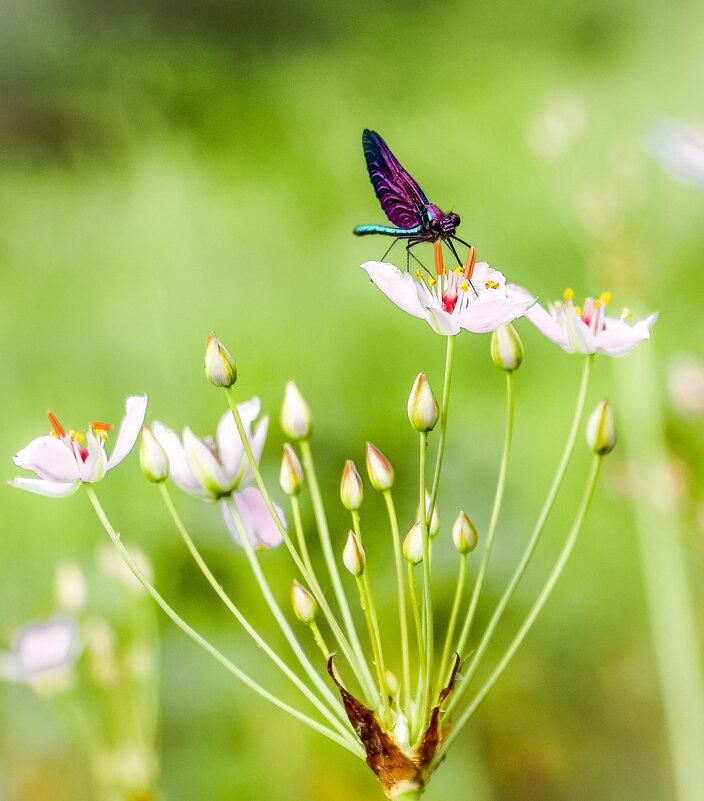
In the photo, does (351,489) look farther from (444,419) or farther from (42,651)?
(42,651)

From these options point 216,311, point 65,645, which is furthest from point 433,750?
point 216,311

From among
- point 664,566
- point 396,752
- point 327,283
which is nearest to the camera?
point 396,752

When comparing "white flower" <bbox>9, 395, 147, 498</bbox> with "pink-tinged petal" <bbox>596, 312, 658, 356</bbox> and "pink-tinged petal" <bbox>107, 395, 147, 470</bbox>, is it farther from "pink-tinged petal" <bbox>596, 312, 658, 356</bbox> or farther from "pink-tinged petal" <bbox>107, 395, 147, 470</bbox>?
"pink-tinged petal" <bbox>596, 312, 658, 356</bbox>

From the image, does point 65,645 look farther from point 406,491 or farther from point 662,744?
point 662,744

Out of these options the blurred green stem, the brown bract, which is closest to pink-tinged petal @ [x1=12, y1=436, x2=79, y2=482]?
the brown bract

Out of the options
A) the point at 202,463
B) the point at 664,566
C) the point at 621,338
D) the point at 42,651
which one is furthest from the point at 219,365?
the point at 664,566

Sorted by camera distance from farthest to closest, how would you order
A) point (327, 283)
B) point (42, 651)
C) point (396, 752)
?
1. point (327, 283)
2. point (42, 651)
3. point (396, 752)

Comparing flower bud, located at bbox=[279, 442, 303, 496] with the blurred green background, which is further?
the blurred green background

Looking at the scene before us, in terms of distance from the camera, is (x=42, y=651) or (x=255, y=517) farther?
(x=42, y=651)
